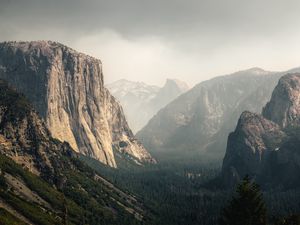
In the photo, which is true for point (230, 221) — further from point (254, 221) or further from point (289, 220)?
point (289, 220)

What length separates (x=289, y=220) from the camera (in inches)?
4631

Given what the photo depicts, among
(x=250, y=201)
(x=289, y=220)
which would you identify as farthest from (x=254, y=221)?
(x=289, y=220)

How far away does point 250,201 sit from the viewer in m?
110

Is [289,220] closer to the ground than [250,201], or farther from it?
closer to the ground

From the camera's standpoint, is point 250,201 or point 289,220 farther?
Result: point 289,220

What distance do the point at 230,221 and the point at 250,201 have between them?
22.2ft

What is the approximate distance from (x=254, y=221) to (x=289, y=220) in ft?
44.1

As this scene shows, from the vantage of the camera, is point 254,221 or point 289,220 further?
point 289,220

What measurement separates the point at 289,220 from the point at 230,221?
683 inches

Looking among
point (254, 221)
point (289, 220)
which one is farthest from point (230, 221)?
point (289, 220)

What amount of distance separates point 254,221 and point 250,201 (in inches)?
185

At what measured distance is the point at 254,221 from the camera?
110 meters

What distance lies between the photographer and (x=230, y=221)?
4373 inches
